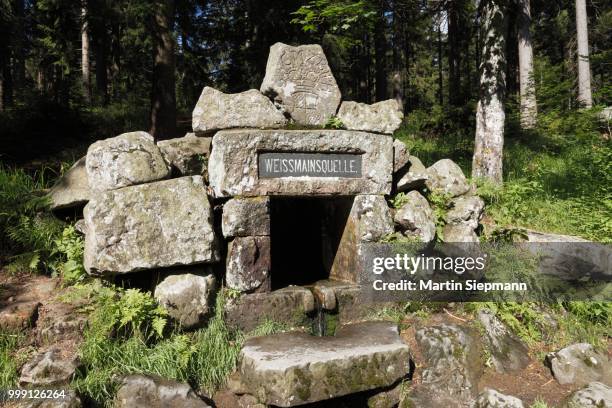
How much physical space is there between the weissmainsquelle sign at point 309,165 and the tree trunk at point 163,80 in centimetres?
488

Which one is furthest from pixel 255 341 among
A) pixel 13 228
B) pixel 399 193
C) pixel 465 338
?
pixel 13 228

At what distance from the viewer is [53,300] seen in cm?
418

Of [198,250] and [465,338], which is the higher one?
[198,250]

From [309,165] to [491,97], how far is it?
11.9ft

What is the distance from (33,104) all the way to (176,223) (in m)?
7.70

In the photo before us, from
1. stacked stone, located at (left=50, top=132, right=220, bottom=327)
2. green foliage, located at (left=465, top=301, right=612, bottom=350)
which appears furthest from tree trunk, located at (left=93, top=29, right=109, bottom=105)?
green foliage, located at (left=465, top=301, right=612, bottom=350)

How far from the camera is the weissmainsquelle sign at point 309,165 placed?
15.2 feet

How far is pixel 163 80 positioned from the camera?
8.68 m

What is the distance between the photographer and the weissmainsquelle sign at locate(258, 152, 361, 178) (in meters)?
4.64

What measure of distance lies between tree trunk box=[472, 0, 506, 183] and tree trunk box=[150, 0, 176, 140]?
5.85 meters

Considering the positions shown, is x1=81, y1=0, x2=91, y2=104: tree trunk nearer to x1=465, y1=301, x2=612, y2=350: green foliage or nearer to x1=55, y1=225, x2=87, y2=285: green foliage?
x1=55, y1=225, x2=87, y2=285: green foliage

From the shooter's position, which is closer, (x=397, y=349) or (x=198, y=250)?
(x=397, y=349)

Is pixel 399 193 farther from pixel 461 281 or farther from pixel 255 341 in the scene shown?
pixel 255 341

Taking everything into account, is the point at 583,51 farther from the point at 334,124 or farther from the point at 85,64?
the point at 85,64
